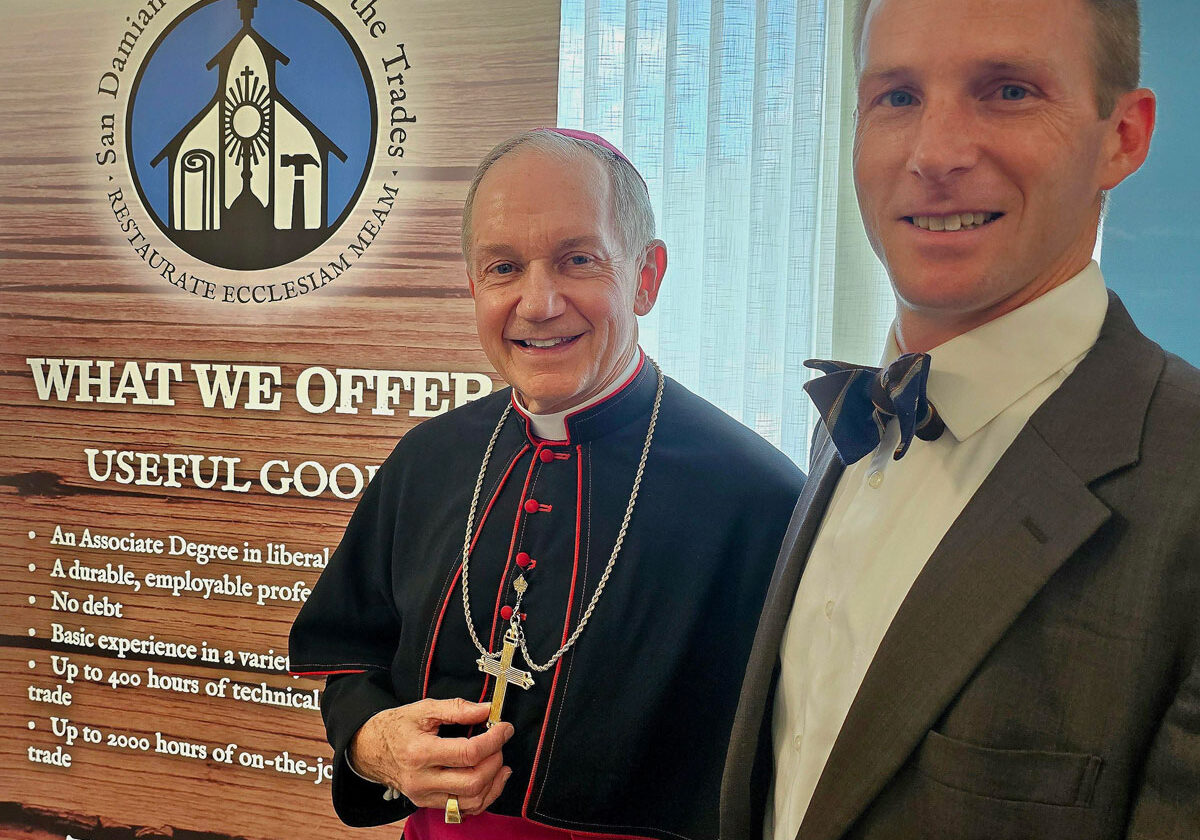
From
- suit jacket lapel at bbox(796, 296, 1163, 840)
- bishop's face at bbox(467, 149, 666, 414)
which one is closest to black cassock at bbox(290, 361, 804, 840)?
bishop's face at bbox(467, 149, 666, 414)

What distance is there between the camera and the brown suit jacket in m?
0.79

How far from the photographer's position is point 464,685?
4.95ft

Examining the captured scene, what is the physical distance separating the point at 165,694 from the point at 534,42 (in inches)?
82.4

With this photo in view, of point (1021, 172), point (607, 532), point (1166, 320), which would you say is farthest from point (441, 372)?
point (1166, 320)

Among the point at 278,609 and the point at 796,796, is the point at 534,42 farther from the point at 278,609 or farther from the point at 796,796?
the point at 796,796

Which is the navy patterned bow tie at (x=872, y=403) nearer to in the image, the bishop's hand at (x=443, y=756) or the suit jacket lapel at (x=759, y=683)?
the suit jacket lapel at (x=759, y=683)

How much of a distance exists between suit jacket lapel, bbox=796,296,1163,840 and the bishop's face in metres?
0.73

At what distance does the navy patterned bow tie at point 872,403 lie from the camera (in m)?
1.03

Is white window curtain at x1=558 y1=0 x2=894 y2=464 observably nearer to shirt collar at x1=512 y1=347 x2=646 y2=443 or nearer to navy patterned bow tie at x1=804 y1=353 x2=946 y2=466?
shirt collar at x1=512 y1=347 x2=646 y2=443

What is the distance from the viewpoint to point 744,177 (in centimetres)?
245

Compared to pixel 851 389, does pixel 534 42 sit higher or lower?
higher

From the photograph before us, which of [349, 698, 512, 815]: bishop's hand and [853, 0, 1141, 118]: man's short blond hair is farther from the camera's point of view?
[349, 698, 512, 815]: bishop's hand

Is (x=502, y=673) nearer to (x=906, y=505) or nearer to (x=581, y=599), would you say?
(x=581, y=599)

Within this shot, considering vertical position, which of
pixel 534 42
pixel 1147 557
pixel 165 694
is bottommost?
pixel 165 694
